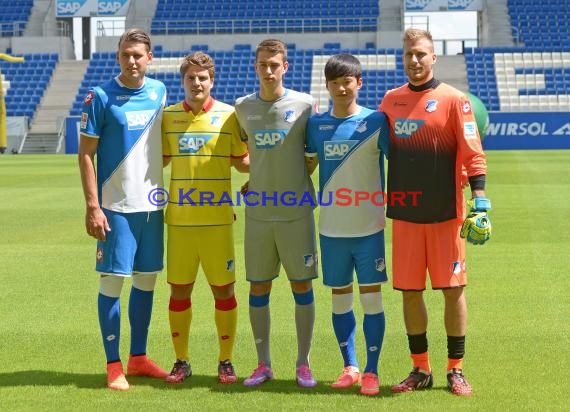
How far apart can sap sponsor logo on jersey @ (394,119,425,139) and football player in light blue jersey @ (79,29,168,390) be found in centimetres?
148

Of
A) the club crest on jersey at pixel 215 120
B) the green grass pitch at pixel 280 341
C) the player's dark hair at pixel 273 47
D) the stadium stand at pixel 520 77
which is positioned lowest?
the green grass pitch at pixel 280 341

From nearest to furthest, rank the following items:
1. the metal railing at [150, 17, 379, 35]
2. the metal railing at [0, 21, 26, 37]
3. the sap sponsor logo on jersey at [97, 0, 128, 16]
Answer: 1. the metal railing at [150, 17, 379, 35]
2. the sap sponsor logo on jersey at [97, 0, 128, 16]
3. the metal railing at [0, 21, 26, 37]

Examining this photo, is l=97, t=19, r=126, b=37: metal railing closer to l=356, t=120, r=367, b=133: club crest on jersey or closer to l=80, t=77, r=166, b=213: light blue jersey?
l=80, t=77, r=166, b=213: light blue jersey

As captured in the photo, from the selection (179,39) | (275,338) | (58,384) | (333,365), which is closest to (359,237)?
(333,365)

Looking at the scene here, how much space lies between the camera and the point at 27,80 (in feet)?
138

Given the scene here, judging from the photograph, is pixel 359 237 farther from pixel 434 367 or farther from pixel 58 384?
pixel 58 384

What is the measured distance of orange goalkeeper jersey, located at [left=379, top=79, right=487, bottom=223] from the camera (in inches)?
214

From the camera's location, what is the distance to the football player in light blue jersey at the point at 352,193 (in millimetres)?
5539

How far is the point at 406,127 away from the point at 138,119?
63.8 inches

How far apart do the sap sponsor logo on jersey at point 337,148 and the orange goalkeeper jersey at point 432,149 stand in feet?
0.84

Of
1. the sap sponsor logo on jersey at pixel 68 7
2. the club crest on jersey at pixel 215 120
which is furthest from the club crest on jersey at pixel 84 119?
the sap sponsor logo on jersey at pixel 68 7

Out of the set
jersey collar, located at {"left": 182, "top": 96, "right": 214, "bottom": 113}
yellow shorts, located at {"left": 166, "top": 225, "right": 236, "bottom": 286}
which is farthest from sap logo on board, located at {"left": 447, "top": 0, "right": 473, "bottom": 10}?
yellow shorts, located at {"left": 166, "top": 225, "right": 236, "bottom": 286}

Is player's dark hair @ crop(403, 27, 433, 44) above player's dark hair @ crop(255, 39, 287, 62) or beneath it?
above

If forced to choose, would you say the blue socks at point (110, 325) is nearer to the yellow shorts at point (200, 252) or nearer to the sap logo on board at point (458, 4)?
the yellow shorts at point (200, 252)
